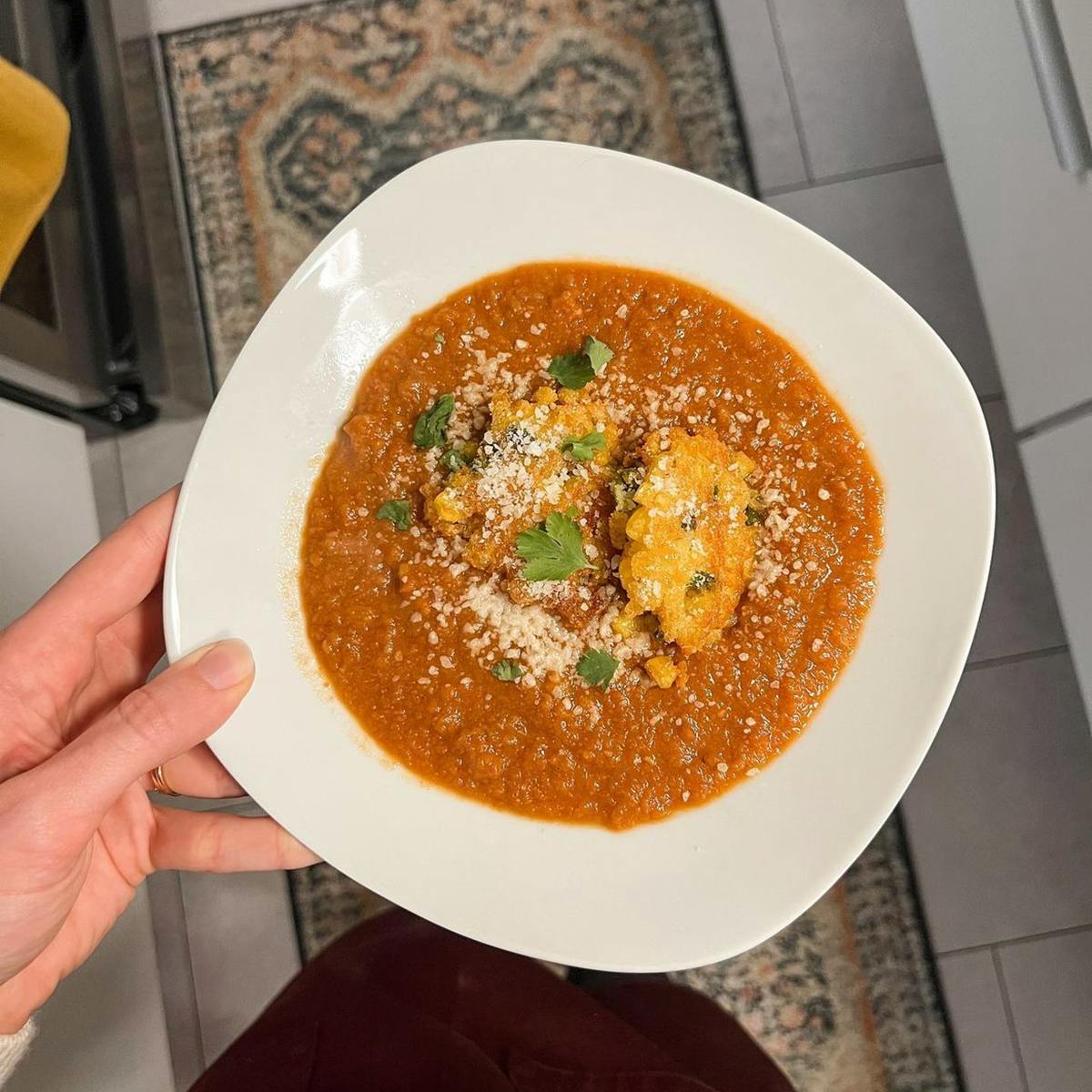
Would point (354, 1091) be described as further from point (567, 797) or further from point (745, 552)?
point (745, 552)

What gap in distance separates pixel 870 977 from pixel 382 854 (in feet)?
5.14

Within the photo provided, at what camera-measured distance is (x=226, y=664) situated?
1.67 metres

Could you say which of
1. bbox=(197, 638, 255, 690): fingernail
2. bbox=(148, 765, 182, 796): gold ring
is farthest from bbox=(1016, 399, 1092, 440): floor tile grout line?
bbox=(148, 765, 182, 796): gold ring

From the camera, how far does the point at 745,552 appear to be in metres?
1.77

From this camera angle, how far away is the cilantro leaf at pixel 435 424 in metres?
1.79

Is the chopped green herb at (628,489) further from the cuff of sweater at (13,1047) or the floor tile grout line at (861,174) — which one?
the cuff of sweater at (13,1047)

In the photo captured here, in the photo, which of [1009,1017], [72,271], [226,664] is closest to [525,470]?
[226,664]

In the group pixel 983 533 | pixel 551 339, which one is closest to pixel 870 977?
pixel 983 533

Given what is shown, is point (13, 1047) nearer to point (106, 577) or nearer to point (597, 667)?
point (106, 577)

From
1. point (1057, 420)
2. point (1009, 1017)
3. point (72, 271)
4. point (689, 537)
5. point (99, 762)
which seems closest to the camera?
point (99, 762)

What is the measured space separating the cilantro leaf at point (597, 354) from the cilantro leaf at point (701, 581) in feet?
1.45

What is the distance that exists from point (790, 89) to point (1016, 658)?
1753 mm

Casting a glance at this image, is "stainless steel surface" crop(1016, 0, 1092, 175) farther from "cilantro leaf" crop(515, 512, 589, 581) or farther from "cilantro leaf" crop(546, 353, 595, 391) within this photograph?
"cilantro leaf" crop(515, 512, 589, 581)

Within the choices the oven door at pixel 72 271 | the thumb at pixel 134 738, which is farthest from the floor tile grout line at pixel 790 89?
the thumb at pixel 134 738
